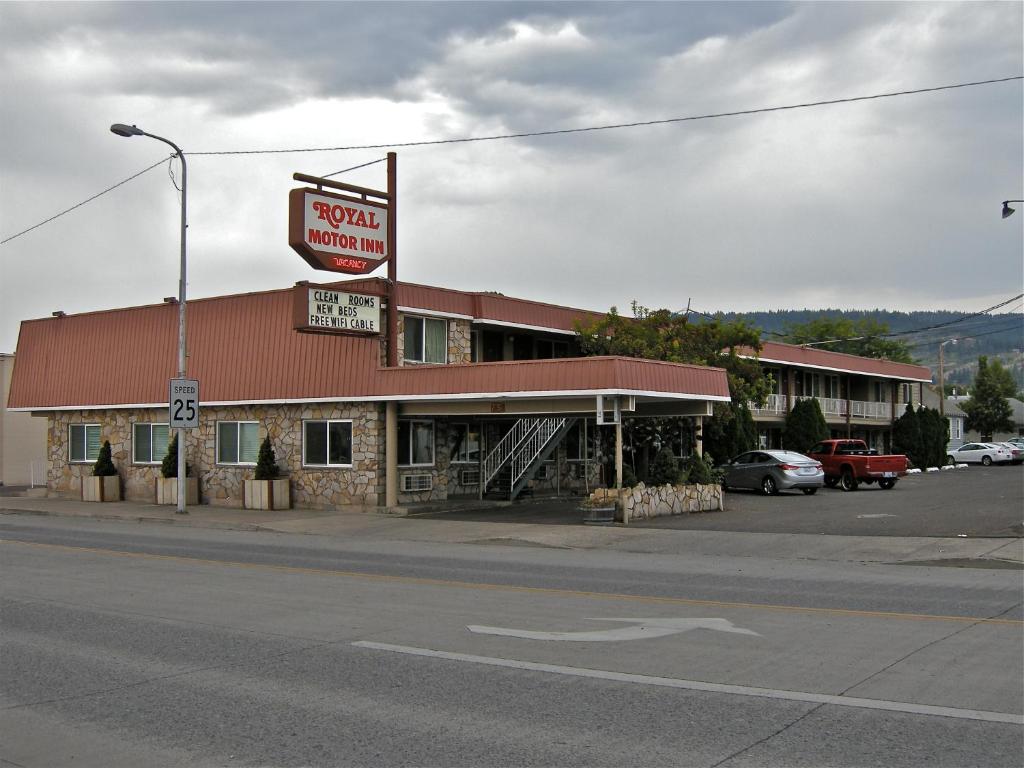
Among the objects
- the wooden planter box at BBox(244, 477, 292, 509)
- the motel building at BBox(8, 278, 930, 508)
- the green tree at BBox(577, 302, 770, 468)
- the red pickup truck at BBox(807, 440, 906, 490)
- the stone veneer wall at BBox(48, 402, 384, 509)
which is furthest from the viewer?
the red pickup truck at BBox(807, 440, 906, 490)

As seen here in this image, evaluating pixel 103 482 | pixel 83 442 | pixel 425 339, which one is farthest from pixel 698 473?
pixel 83 442

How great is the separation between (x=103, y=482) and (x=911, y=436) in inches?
1564

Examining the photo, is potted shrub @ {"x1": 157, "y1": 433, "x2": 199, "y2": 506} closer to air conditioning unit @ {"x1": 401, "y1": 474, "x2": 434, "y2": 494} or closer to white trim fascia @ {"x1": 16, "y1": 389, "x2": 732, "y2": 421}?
white trim fascia @ {"x1": 16, "y1": 389, "x2": 732, "y2": 421}

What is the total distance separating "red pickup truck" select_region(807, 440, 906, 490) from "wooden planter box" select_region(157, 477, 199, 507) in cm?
2119

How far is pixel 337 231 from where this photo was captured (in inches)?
1038

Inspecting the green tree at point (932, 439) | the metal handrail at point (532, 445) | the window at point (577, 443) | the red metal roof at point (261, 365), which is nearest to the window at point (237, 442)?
the red metal roof at point (261, 365)

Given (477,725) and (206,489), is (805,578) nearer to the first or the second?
(477,725)

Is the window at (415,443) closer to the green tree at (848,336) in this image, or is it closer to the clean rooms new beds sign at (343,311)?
the clean rooms new beds sign at (343,311)

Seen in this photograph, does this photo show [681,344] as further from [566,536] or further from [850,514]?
[566,536]

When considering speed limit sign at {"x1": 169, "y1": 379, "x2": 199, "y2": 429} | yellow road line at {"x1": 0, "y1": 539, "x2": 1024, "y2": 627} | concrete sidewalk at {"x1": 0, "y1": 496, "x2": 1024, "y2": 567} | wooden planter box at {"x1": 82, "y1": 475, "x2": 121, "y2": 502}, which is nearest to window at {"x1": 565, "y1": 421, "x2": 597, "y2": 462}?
concrete sidewalk at {"x1": 0, "y1": 496, "x2": 1024, "y2": 567}

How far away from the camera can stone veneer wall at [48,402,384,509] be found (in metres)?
27.6

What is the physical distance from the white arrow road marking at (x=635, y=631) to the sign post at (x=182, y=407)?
18480 mm

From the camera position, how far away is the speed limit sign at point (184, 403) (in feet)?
88.0

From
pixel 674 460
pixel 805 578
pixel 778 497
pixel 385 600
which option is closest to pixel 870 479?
pixel 778 497
